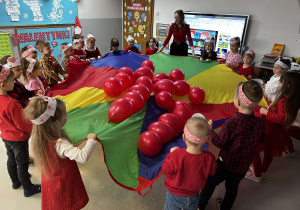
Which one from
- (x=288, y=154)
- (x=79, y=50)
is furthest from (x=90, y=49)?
(x=288, y=154)

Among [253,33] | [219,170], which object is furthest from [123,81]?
[253,33]

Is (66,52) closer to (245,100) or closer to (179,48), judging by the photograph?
(179,48)

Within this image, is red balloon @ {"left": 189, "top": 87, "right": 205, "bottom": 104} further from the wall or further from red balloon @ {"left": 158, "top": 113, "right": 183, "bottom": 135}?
the wall

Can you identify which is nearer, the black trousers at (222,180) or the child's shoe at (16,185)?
the black trousers at (222,180)

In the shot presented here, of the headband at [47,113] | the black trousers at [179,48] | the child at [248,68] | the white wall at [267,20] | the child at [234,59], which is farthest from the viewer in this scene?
the white wall at [267,20]

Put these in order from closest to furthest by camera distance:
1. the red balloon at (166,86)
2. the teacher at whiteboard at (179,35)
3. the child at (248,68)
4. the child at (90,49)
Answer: the red balloon at (166,86) < the child at (248,68) < the teacher at whiteboard at (179,35) < the child at (90,49)

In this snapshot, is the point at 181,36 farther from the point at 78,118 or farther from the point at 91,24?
the point at 91,24

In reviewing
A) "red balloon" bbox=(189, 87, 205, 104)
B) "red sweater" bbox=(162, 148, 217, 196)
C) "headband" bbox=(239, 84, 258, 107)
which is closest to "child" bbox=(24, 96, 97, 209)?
"red sweater" bbox=(162, 148, 217, 196)

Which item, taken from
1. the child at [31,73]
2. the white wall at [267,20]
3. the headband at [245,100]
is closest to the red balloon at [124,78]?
the child at [31,73]

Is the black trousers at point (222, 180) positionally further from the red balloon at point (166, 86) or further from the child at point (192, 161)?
the red balloon at point (166, 86)

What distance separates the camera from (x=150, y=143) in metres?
1.88

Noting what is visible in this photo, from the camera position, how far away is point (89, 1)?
233 inches

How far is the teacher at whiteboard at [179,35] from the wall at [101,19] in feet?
10.8

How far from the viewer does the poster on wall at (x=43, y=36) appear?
4.73m
